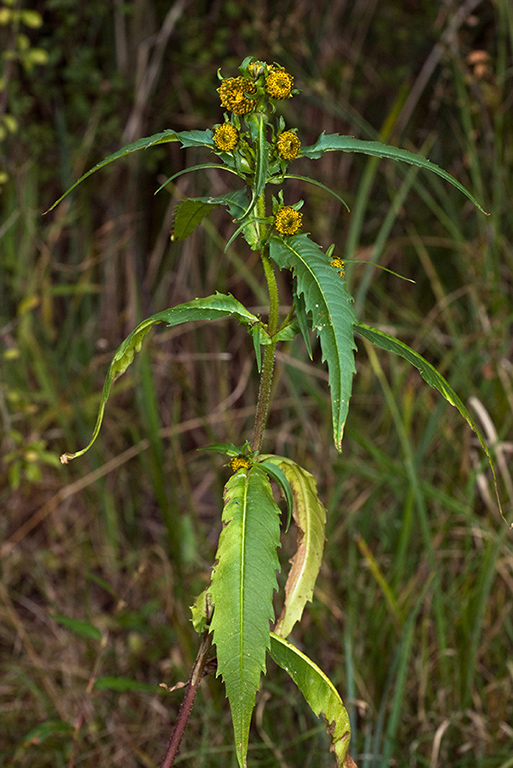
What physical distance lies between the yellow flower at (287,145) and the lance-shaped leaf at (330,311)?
7cm

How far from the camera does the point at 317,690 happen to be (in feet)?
2.27

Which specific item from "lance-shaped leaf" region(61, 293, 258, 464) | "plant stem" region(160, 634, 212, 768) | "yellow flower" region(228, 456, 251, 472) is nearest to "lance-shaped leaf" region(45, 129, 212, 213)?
"lance-shaped leaf" region(61, 293, 258, 464)

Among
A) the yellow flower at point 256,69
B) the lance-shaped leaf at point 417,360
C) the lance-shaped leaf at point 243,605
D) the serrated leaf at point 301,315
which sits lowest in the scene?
the lance-shaped leaf at point 243,605

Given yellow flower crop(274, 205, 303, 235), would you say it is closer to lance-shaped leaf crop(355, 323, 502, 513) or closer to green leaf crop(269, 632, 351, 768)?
lance-shaped leaf crop(355, 323, 502, 513)

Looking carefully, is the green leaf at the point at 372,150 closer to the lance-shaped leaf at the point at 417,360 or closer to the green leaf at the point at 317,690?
the lance-shaped leaf at the point at 417,360

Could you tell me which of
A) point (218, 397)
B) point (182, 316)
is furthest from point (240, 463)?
point (218, 397)

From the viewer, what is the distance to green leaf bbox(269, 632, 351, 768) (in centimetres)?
69

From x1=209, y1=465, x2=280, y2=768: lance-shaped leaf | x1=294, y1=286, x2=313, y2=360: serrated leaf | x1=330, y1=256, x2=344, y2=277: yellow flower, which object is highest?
x1=330, y1=256, x2=344, y2=277: yellow flower

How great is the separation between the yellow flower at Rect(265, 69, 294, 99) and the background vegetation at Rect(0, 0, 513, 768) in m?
0.87

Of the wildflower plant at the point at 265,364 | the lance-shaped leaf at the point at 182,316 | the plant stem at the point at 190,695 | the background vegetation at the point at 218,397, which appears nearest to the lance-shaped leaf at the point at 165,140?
the wildflower plant at the point at 265,364

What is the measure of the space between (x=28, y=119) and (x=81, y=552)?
1490 mm

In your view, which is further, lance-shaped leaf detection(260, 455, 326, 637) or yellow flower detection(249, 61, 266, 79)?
lance-shaped leaf detection(260, 455, 326, 637)

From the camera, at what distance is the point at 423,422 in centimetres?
220

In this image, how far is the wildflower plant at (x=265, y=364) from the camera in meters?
0.61
